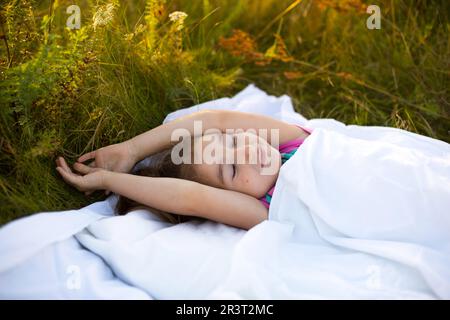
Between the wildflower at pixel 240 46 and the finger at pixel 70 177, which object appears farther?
the wildflower at pixel 240 46

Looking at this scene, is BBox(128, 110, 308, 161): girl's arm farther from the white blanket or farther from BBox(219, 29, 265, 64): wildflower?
BBox(219, 29, 265, 64): wildflower

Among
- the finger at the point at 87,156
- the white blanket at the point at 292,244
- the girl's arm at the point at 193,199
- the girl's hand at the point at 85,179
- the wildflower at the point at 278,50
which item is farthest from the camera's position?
the wildflower at the point at 278,50

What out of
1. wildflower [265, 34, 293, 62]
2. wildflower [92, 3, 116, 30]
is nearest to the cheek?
wildflower [92, 3, 116, 30]

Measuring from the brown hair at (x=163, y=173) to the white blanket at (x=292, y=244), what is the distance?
6 cm

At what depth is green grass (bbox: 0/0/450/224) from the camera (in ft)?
6.51

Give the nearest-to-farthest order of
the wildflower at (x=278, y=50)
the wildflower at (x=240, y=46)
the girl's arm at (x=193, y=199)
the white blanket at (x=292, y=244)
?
the white blanket at (x=292, y=244)
the girl's arm at (x=193, y=199)
the wildflower at (x=278, y=50)
the wildflower at (x=240, y=46)

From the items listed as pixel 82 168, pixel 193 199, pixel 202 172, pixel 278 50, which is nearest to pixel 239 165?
pixel 202 172

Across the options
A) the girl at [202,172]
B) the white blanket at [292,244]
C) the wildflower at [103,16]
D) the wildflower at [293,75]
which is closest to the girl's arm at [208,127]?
the girl at [202,172]

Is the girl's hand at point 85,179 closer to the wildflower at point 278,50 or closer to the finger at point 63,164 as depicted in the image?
the finger at point 63,164

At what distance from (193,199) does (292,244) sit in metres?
0.40

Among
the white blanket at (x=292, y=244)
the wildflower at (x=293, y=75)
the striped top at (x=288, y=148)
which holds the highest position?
the wildflower at (x=293, y=75)

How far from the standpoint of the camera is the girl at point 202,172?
1.95 m

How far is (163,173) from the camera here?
2.21m
